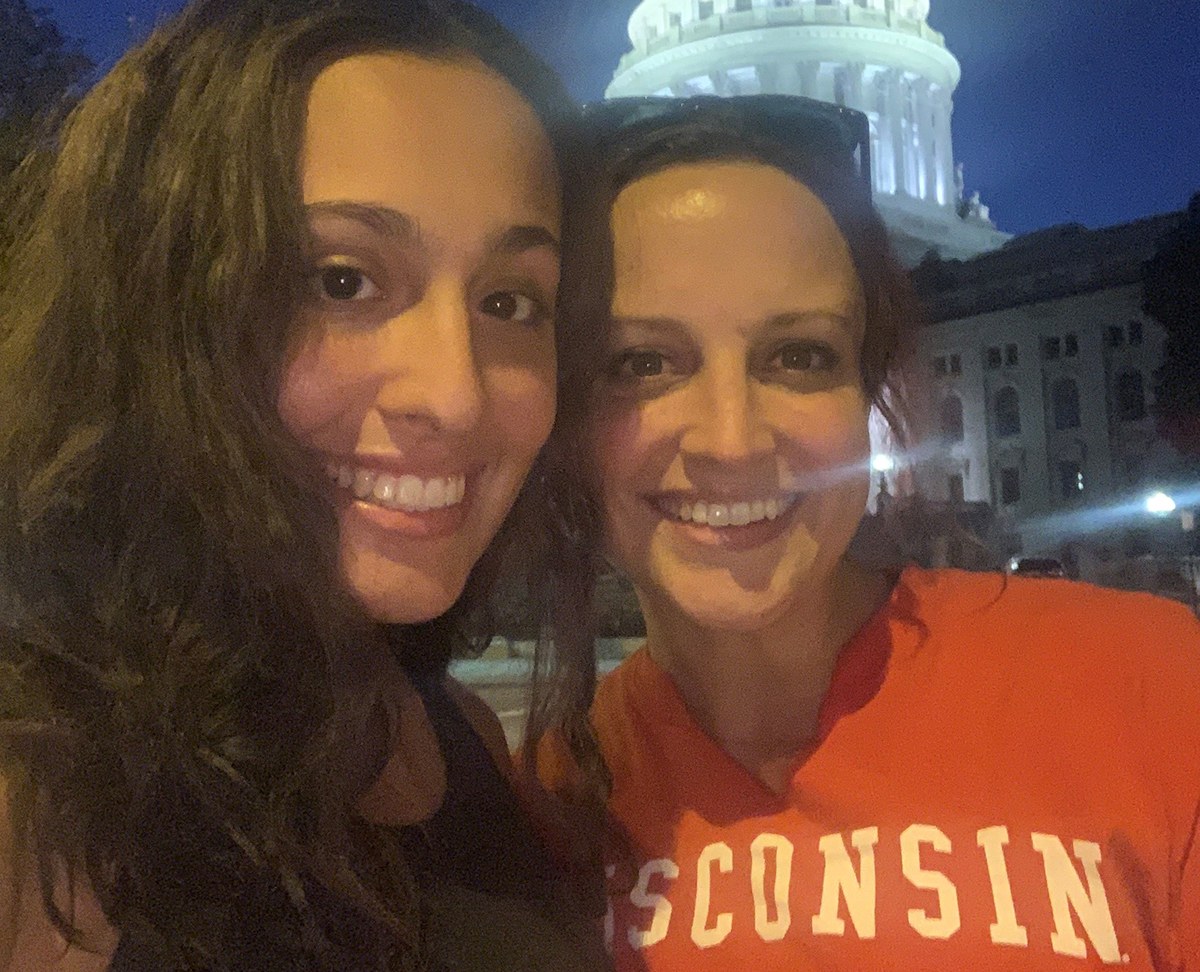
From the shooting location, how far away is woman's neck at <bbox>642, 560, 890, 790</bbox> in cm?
175

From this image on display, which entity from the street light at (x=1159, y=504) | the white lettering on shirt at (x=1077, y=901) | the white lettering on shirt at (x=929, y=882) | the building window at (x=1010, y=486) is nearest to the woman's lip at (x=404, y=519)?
the white lettering on shirt at (x=929, y=882)

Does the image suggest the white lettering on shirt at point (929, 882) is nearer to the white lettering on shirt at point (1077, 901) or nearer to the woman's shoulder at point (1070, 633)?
the white lettering on shirt at point (1077, 901)

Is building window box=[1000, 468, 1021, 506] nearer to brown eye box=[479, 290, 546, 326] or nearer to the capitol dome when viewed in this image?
the capitol dome

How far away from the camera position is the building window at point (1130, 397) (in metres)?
26.3

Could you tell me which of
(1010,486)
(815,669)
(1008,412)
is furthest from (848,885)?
(1008,412)

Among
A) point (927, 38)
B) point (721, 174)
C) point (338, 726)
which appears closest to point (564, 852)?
point (338, 726)

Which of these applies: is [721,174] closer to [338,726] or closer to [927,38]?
[338,726]

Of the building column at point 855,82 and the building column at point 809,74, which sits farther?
the building column at point 855,82

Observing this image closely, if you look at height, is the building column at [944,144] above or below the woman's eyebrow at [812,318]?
above

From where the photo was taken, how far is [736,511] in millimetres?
1582

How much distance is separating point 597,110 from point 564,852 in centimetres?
124

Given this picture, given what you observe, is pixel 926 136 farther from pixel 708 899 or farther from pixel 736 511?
pixel 708 899

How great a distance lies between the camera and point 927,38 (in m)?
41.9

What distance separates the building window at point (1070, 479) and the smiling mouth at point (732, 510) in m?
28.0
